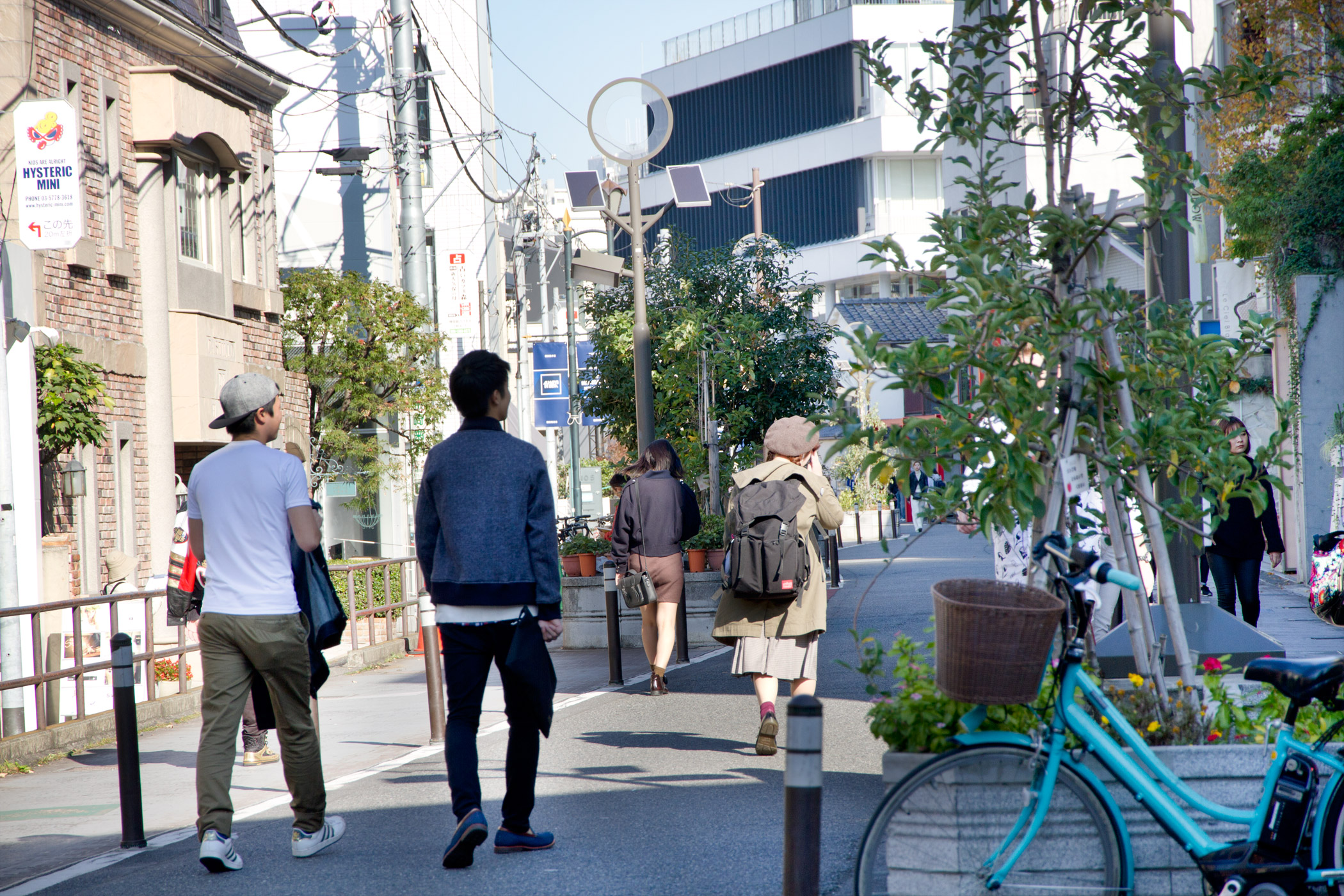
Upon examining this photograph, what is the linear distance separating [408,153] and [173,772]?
52.6ft

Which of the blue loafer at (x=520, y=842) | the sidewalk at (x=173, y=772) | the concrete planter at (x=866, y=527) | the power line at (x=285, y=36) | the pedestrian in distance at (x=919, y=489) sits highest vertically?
the power line at (x=285, y=36)

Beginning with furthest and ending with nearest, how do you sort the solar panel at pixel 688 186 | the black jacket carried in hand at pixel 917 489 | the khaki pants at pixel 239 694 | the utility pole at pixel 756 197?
the utility pole at pixel 756 197 < the solar panel at pixel 688 186 < the khaki pants at pixel 239 694 < the black jacket carried in hand at pixel 917 489

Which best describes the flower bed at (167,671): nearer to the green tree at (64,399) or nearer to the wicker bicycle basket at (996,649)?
the green tree at (64,399)

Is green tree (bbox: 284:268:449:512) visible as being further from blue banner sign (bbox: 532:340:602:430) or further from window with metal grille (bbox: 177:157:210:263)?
blue banner sign (bbox: 532:340:602:430)

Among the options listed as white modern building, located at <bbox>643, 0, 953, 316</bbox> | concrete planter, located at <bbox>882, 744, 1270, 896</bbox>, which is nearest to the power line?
concrete planter, located at <bbox>882, 744, 1270, 896</bbox>

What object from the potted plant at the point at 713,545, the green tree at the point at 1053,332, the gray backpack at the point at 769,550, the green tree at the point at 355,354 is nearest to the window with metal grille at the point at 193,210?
the green tree at the point at 355,354

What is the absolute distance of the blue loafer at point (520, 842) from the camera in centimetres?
572

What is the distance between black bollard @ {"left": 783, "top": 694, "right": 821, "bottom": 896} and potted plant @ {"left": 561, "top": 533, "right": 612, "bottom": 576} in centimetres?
1041

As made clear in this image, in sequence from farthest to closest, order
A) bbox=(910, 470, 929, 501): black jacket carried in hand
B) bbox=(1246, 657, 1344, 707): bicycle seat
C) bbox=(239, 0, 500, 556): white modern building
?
bbox=(239, 0, 500, 556): white modern building < bbox=(910, 470, 929, 501): black jacket carried in hand < bbox=(1246, 657, 1344, 707): bicycle seat

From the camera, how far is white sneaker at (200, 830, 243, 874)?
559 centimetres

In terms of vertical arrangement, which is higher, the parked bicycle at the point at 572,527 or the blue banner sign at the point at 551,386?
the blue banner sign at the point at 551,386

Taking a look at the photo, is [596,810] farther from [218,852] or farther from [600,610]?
[600,610]

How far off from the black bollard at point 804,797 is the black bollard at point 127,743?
365 cm

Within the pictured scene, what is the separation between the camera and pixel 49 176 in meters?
12.1
